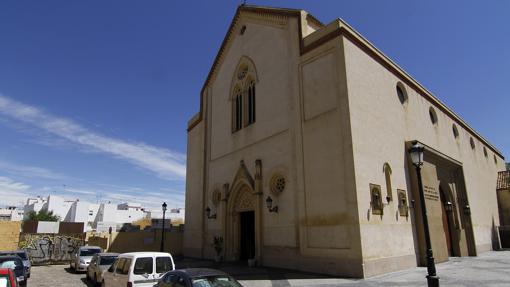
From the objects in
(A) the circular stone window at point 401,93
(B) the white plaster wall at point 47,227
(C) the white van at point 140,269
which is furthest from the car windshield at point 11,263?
(A) the circular stone window at point 401,93

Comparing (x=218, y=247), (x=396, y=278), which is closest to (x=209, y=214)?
(x=218, y=247)

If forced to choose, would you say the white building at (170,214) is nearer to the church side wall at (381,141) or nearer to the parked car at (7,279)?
the church side wall at (381,141)

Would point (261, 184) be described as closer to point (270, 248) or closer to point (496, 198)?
point (270, 248)

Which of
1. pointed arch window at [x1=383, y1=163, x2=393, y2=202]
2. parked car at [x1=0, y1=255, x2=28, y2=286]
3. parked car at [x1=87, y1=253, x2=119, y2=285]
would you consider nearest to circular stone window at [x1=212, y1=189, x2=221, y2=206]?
parked car at [x1=87, y1=253, x2=119, y2=285]

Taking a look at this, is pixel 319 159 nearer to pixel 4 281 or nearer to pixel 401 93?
pixel 401 93

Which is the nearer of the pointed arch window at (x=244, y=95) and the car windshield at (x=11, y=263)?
the car windshield at (x=11, y=263)

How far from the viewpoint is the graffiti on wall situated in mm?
25266

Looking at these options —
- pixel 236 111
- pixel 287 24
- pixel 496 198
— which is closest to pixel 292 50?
pixel 287 24

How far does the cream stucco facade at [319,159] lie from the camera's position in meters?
14.9

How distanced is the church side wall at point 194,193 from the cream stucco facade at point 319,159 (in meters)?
0.18

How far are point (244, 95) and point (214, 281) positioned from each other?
1682 centimetres

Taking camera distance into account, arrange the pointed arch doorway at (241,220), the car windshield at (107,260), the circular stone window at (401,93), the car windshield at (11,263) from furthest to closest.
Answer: the pointed arch doorway at (241,220) < the circular stone window at (401,93) < the car windshield at (107,260) < the car windshield at (11,263)

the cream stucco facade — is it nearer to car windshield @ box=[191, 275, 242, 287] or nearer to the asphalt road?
the asphalt road

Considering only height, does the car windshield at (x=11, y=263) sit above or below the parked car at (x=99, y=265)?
above
